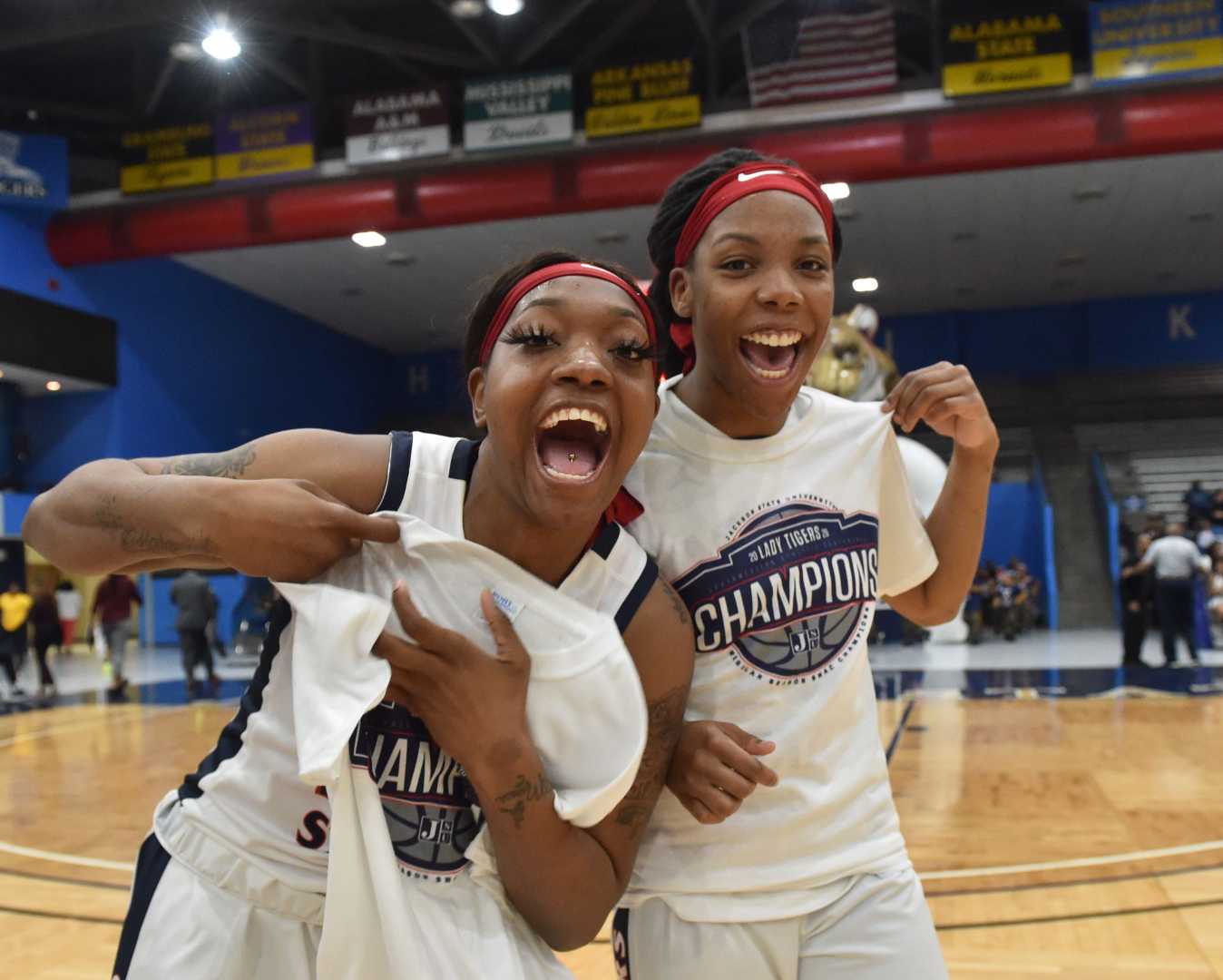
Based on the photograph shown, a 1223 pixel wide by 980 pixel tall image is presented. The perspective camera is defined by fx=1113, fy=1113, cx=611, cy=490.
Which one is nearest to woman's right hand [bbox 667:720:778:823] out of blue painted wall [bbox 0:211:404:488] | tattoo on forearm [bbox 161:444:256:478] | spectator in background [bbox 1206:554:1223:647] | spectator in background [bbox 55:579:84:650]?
tattoo on forearm [bbox 161:444:256:478]

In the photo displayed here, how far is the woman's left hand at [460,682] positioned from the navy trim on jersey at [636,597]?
0.18 meters

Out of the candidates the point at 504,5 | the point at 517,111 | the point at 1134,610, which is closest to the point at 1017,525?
the point at 1134,610

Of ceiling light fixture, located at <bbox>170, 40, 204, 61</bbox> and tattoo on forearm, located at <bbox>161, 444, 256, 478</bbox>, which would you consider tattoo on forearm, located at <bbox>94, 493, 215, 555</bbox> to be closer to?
tattoo on forearm, located at <bbox>161, 444, 256, 478</bbox>

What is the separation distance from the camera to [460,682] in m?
1.26

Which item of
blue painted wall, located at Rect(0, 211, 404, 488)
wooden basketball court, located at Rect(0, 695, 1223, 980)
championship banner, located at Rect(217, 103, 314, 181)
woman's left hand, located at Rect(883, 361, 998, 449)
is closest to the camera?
woman's left hand, located at Rect(883, 361, 998, 449)

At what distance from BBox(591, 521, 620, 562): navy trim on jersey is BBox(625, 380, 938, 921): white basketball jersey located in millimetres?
142

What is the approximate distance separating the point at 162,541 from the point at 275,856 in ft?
1.37

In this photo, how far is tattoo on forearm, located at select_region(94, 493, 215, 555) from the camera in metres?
1.29

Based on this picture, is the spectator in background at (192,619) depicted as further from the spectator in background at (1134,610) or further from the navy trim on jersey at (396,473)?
the navy trim on jersey at (396,473)

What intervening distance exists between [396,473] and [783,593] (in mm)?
577

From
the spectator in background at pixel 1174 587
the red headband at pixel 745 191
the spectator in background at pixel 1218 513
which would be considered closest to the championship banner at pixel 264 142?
the spectator in background at pixel 1174 587

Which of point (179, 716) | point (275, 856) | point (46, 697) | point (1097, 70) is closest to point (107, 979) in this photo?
point (275, 856)

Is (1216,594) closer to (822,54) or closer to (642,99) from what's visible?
(822,54)

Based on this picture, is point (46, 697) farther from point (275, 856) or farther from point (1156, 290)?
point (1156, 290)
